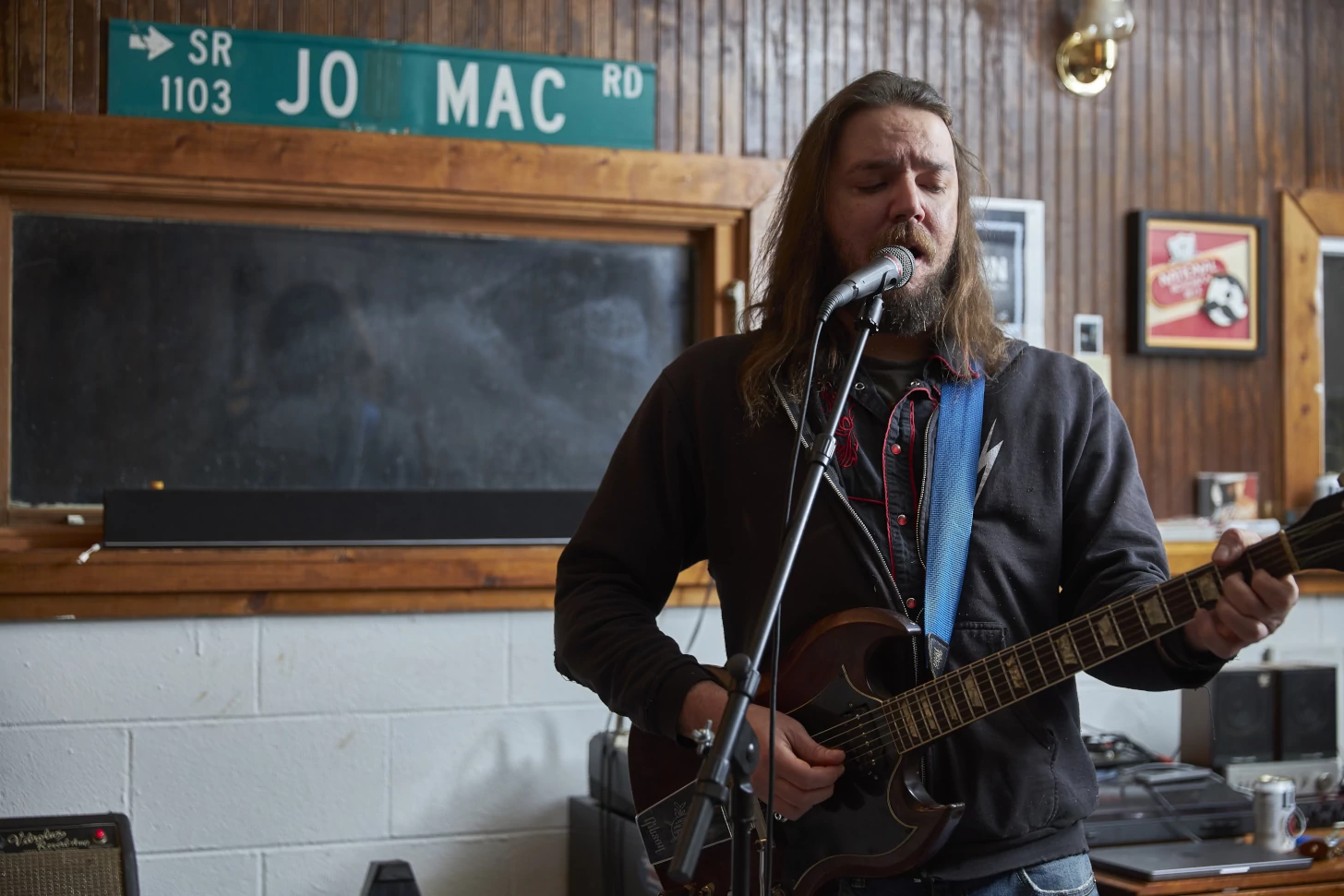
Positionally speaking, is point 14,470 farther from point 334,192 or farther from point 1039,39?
point 1039,39

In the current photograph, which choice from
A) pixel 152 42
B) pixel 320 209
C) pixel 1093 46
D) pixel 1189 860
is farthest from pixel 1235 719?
pixel 152 42

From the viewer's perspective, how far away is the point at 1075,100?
3342 millimetres

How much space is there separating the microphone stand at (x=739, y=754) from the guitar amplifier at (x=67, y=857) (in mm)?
1436

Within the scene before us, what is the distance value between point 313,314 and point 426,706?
0.90 meters

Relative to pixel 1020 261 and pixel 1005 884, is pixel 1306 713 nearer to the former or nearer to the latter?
pixel 1020 261

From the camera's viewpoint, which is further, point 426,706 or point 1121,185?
point 1121,185

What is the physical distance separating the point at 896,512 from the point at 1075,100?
216cm

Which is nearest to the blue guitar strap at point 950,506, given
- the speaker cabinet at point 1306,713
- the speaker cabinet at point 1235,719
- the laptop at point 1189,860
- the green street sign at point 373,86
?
the laptop at point 1189,860

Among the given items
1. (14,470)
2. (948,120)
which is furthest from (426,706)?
(948,120)

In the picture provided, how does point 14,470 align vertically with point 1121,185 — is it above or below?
below

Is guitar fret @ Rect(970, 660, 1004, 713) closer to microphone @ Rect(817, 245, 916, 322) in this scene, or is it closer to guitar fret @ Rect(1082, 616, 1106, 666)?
guitar fret @ Rect(1082, 616, 1106, 666)

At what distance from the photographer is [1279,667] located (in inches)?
123

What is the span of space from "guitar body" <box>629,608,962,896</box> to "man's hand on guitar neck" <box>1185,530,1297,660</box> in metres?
0.30

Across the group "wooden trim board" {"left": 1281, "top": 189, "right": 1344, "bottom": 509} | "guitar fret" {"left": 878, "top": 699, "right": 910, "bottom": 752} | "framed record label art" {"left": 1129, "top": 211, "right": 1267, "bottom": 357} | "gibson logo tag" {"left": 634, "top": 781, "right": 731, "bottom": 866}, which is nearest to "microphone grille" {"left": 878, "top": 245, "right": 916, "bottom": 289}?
"guitar fret" {"left": 878, "top": 699, "right": 910, "bottom": 752}
